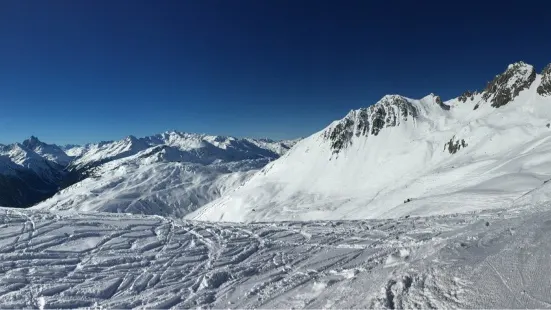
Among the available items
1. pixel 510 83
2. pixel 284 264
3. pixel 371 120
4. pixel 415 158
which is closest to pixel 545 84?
pixel 510 83

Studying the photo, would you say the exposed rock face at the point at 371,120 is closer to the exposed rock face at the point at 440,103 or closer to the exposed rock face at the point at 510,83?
the exposed rock face at the point at 440,103

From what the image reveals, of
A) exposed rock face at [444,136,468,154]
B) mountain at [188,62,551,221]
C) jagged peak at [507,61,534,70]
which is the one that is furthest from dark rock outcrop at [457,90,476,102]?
exposed rock face at [444,136,468,154]

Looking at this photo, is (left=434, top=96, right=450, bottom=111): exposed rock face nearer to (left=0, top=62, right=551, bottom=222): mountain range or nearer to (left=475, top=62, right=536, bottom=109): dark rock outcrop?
(left=0, top=62, right=551, bottom=222): mountain range

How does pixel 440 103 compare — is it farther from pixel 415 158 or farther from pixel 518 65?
pixel 415 158

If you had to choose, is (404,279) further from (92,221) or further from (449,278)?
(92,221)

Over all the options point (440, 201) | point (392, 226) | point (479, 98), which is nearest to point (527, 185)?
point (440, 201)

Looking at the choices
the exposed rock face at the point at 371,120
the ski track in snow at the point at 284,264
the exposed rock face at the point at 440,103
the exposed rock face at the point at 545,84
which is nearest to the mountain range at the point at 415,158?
the exposed rock face at the point at 440,103
